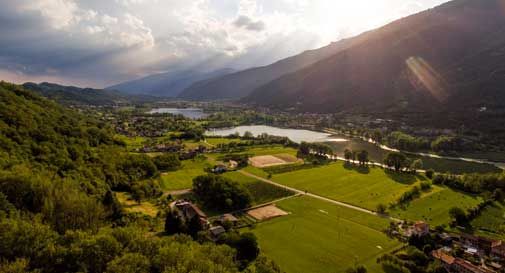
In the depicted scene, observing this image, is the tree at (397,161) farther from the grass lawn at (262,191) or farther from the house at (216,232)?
the house at (216,232)

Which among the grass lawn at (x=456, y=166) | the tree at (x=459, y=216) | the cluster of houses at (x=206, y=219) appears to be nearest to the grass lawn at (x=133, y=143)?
the cluster of houses at (x=206, y=219)

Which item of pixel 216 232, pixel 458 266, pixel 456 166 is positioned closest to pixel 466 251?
pixel 458 266

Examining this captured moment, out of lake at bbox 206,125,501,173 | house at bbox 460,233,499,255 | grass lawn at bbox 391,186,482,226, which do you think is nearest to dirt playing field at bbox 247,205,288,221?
grass lawn at bbox 391,186,482,226

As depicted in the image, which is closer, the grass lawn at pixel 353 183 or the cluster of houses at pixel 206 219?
the cluster of houses at pixel 206 219

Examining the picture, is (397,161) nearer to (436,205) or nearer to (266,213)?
(436,205)

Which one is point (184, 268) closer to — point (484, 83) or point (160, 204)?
point (160, 204)

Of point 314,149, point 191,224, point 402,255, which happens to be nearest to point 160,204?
point 191,224
